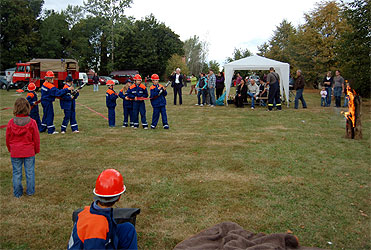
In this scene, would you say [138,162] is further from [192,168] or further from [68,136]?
[68,136]

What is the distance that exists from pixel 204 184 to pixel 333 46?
31548 mm

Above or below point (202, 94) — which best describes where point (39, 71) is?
above

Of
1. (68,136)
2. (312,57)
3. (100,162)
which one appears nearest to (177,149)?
(100,162)

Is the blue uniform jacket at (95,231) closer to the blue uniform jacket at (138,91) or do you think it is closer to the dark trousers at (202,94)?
the blue uniform jacket at (138,91)

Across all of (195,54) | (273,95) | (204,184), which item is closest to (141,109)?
(204,184)

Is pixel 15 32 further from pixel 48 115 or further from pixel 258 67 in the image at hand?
pixel 48 115

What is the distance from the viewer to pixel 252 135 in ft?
35.7

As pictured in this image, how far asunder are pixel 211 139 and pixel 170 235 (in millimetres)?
6077

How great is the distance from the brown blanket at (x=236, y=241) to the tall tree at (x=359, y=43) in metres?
17.2

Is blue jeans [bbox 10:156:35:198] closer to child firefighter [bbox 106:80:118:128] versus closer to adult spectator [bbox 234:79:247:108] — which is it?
child firefighter [bbox 106:80:118:128]

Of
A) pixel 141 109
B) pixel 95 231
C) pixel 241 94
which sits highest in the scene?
pixel 241 94

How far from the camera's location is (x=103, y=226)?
2.50m

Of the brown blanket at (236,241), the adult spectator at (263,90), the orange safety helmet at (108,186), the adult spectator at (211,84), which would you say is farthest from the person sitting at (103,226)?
the adult spectator at (263,90)

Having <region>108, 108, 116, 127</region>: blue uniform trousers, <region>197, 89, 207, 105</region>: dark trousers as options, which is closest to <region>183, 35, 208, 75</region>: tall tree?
<region>197, 89, 207, 105</region>: dark trousers
